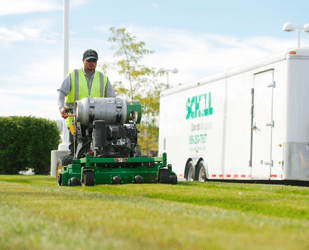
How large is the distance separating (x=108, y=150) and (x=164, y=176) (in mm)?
1023

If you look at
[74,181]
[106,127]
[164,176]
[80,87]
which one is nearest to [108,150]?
[106,127]

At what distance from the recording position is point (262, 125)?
40.4ft

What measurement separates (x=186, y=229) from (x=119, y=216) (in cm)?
90

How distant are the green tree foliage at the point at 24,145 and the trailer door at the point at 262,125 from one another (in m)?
13.8

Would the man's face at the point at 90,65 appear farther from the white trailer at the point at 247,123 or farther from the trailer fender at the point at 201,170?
the trailer fender at the point at 201,170

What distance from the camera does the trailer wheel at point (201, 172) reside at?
1505 centimetres

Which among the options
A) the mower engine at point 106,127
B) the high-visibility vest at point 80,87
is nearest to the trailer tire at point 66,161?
the mower engine at point 106,127

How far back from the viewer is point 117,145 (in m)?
9.52

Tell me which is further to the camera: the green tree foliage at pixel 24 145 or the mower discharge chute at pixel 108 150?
the green tree foliage at pixel 24 145

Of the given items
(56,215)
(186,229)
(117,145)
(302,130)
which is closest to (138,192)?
(117,145)

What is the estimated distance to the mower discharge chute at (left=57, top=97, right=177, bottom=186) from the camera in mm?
9156

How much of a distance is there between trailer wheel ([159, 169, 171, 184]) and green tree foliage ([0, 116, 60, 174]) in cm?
1560

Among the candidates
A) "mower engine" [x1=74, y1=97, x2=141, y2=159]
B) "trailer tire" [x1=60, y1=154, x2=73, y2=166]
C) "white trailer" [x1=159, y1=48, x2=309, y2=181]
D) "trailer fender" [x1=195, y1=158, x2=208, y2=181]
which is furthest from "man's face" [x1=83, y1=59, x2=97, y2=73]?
"trailer fender" [x1=195, y1=158, x2=208, y2=181]

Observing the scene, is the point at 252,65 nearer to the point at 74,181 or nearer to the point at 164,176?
the point at 164,176
